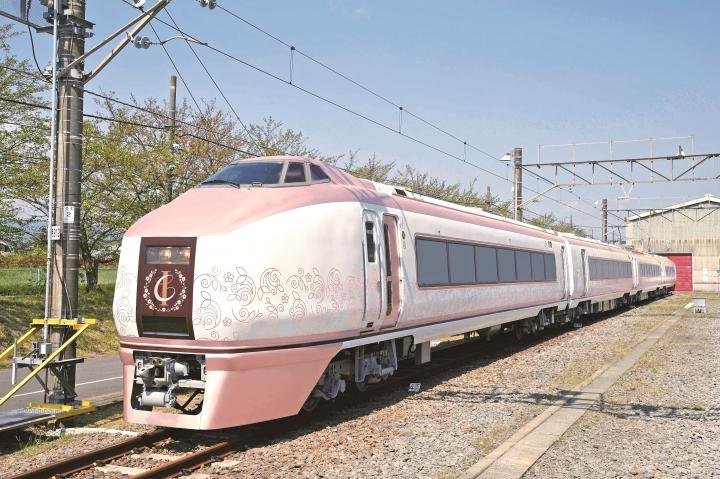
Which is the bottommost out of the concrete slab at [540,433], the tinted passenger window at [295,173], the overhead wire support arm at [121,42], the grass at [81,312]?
the concrete slab at [540,433]

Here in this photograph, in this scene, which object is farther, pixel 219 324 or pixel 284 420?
pixel 284 420

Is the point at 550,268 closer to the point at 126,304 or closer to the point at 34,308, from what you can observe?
the point at 126,304

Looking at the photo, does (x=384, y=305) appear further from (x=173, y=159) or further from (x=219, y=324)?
(x=173, y=159)

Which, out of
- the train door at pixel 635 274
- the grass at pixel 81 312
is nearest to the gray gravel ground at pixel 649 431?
the grass at pixel 81 312

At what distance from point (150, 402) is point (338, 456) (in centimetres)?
220

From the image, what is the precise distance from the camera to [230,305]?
7.28 metres

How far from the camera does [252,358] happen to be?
24.3ft

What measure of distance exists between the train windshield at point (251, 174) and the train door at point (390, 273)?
6.09ft

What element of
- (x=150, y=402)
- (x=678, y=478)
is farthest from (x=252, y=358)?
(x=678, y=478)

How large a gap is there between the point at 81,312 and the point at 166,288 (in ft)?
48.2

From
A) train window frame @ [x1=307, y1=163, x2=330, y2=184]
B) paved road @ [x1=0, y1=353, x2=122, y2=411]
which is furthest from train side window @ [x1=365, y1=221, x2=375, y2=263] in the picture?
paved road @ [x1=0, y1=353, x2=122, y2=411]

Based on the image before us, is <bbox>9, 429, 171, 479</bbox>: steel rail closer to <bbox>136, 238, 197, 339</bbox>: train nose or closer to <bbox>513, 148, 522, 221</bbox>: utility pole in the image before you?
<bbox>136, 238, 197, 339</bbox>: train nose

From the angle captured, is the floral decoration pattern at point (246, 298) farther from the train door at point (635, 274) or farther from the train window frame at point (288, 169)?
the train door at point (635, 274)

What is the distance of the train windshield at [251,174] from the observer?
28.8 ft
